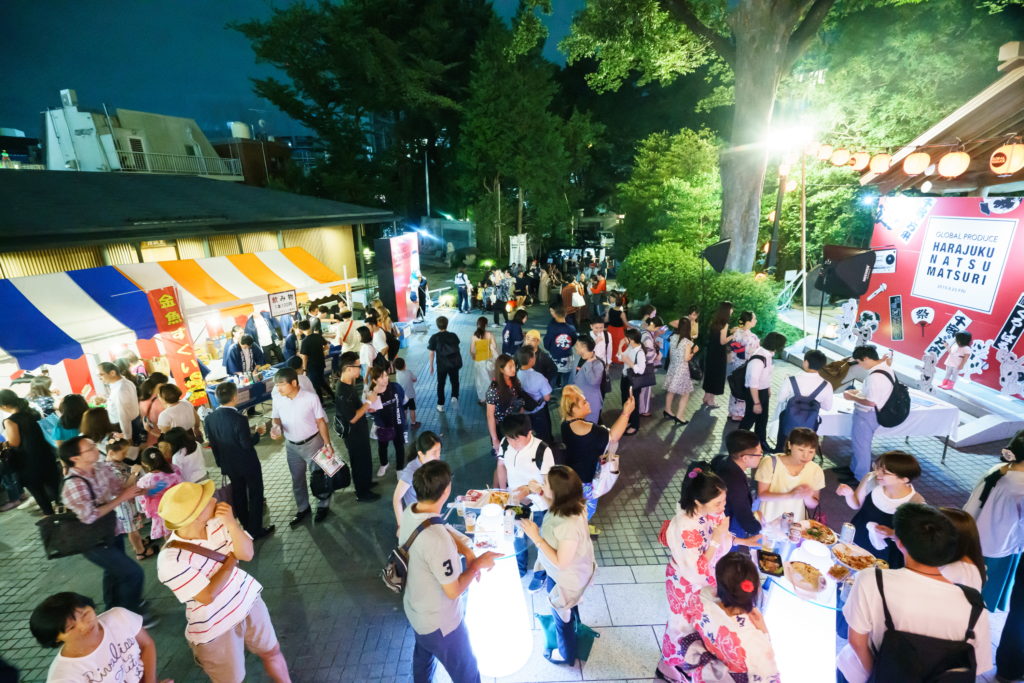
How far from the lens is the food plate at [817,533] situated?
11.9 feet

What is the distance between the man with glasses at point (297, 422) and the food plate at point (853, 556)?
4963 millimetres

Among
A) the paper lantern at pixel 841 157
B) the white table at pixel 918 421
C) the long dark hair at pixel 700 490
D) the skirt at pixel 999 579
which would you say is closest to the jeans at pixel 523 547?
the long dark hair at pixel 700 490

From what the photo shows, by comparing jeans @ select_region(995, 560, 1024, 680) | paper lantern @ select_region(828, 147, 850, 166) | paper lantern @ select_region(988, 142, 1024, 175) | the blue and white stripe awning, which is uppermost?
paper lantern @ select_region(828, 147, 850, 166)

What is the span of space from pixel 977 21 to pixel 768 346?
16214 mm

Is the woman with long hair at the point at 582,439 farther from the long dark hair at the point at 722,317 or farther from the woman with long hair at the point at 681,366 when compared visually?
the long dark hair at the point at 722,317

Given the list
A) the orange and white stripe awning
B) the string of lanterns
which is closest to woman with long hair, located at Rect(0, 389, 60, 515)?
the orange and white stripe awning

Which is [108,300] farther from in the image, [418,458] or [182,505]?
[418,458]

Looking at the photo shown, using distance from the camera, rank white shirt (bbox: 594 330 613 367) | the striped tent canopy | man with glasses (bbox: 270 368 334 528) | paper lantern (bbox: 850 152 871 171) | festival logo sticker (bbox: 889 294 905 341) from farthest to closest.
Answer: festival logo sticker (bbox: 889 294 905 341)
paper lantern (bbox: 850 152 871 171)
white shirt (bbox: 594 330 613 367)
the striped tent canopy
man with glasses (bbox: 270 368 334 528)

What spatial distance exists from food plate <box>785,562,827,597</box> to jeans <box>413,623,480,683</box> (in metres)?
2.33

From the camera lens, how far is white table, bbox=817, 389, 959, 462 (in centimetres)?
642

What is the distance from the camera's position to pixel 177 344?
28.0 ft

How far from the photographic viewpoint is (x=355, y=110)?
27422mm

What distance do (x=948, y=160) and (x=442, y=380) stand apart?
9176mm

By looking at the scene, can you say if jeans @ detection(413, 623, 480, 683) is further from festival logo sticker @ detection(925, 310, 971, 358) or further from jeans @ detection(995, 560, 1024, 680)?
festival logo sticker @ detection(925, 310, 971, 358)
